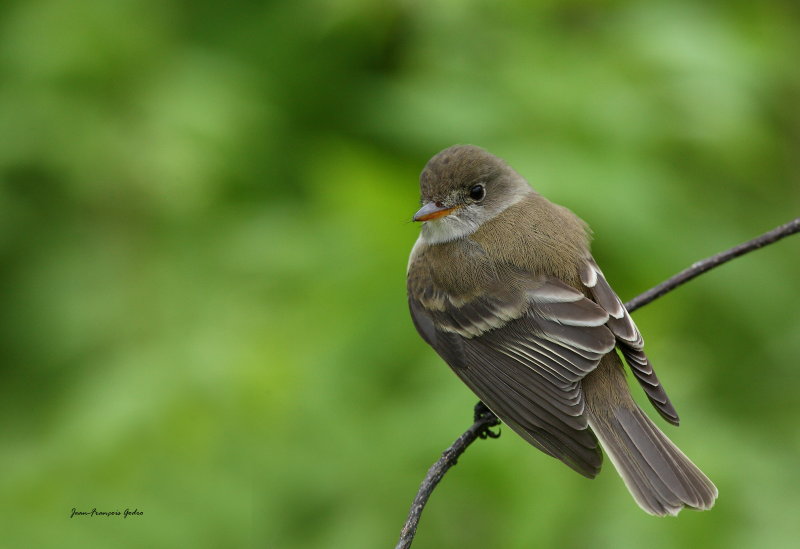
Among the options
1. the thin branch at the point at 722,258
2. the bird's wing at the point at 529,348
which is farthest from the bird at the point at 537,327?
the thin branch at the point at 722,258

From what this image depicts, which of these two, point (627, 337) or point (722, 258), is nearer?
point (722, 258)

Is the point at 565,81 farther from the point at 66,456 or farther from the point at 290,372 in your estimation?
the point at 66,456

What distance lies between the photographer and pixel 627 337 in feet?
9.55

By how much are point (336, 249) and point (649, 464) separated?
4.71ft

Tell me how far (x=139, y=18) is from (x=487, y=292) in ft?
7.02

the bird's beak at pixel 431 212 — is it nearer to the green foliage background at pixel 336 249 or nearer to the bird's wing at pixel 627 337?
the green foliage background at pixel 336 249

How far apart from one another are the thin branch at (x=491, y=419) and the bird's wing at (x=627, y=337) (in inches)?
3.2

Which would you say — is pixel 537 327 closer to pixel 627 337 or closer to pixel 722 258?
pixel 627 337

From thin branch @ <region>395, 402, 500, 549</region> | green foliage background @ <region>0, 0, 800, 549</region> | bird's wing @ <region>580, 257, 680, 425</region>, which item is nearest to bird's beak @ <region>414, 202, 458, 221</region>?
green foliage background @ <region>0, 0, 800, 549</region>

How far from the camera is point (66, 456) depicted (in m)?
3.07

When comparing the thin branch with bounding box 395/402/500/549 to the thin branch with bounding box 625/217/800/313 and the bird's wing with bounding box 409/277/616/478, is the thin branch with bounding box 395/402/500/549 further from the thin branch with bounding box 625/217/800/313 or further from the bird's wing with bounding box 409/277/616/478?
the thin branch with bounding box 625/217/800/313

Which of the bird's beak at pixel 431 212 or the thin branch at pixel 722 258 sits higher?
the bird's beak at pixel 431 212

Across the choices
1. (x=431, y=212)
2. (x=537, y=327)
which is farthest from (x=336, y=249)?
(x=537, y=327)

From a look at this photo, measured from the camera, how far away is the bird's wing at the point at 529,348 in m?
2.80
